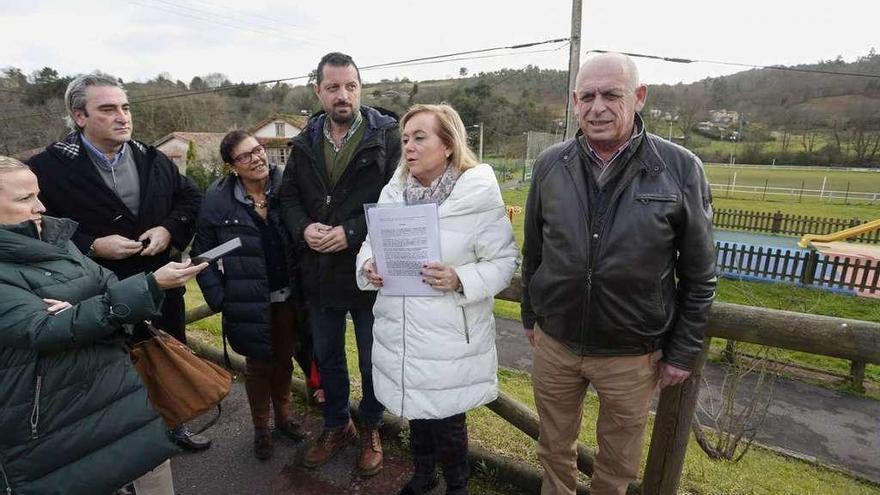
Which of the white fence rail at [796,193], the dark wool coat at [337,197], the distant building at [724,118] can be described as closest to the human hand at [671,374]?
the dark wool coat at [337,197]

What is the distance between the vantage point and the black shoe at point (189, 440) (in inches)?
116

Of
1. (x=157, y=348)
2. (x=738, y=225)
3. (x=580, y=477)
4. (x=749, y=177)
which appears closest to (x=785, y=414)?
(x=580, y=477)

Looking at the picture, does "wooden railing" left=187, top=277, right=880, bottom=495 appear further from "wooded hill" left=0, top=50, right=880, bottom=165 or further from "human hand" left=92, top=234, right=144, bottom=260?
"wooded hill" left=0, top=50, right=880, bottom=165

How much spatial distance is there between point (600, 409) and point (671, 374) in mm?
353

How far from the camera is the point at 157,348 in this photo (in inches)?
88.1

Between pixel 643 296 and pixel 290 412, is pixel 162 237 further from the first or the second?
pixel 643 296

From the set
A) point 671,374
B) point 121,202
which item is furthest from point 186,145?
point 671,374

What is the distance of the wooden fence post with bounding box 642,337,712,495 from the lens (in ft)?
6.70

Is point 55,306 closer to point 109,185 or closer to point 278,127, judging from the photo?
point 109,185

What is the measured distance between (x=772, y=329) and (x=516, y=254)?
1053mm

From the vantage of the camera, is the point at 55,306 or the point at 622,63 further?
the point at 622,63

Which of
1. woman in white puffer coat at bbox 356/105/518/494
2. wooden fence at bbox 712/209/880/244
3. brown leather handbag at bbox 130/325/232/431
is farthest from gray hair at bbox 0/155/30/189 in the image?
wooden fence at bbox 712/209/880/244

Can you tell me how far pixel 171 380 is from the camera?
2.24 m

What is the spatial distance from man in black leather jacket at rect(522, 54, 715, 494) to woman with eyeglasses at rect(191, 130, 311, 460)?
1547 mm
